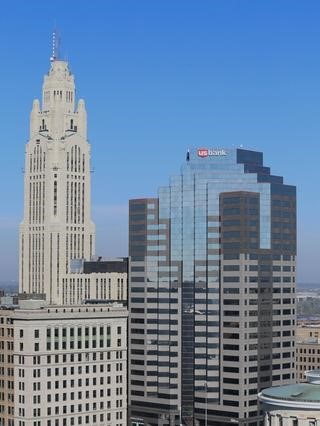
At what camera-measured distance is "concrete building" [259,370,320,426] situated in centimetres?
18450

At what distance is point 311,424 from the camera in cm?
18488

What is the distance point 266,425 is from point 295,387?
9.62 metres

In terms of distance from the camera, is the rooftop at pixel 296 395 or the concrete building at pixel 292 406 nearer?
the concrete building at pixel 292 406

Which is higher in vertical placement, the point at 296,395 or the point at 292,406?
the point at 296,395

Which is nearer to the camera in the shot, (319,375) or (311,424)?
(311,424)

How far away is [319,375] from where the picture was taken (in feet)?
655

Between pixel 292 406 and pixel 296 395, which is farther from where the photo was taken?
pixel 296 395

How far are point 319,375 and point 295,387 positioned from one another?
18.2ft

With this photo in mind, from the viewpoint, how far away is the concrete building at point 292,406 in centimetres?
18450

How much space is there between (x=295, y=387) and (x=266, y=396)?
8.29m

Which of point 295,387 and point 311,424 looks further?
point 295,387

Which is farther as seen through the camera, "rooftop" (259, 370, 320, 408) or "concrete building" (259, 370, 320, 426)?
"rooftop" (259, 370, 320, 408)

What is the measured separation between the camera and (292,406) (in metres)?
186

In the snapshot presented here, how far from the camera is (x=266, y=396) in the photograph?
628 feet
